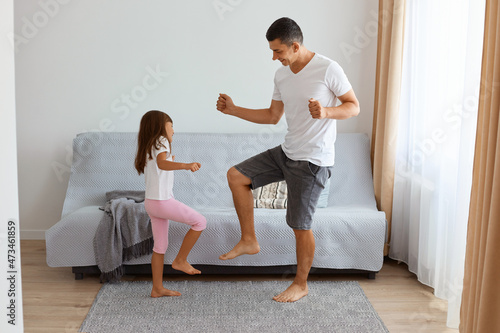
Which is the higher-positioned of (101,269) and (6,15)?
(6,15)

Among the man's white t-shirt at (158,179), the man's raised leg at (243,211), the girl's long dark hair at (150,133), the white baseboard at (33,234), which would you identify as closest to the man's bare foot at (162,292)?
the man's raised leg at (243,211)

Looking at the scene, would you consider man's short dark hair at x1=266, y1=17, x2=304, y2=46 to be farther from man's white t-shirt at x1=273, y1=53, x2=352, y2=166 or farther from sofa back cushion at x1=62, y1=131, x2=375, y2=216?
sofa back cushion at x1=62, y1=131, x2=375, y2=216

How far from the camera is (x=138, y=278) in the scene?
11.0ft

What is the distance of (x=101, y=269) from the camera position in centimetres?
318

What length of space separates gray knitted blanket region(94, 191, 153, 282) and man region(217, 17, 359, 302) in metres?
0.56

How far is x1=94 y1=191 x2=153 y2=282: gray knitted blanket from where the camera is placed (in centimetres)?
318

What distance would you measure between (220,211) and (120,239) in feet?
2.23

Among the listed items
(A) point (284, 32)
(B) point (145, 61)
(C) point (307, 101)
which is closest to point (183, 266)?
(C) point (307, 101)

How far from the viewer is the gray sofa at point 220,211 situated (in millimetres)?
3223

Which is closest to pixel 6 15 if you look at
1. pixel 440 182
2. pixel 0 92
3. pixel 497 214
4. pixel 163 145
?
pixel 0 92

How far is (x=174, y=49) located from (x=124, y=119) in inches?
25.5

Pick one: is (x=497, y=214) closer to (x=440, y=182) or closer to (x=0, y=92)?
(x=440, y=182)

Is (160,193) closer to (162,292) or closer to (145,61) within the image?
(162,292)

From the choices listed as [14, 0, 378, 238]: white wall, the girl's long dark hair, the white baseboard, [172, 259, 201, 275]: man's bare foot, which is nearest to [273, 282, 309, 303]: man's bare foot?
[172, 259, 201, 275]: man's bare foot
